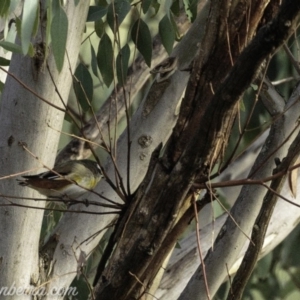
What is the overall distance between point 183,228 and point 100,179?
74cm

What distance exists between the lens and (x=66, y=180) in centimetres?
131

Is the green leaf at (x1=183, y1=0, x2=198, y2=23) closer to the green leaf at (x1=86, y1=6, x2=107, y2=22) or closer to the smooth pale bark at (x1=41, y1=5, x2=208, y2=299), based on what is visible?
the smooth pale bark at (x1=41, y1=5, x2=208, y2=299)

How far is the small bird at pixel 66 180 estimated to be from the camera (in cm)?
135

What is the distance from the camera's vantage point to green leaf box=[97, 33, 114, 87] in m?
1.58

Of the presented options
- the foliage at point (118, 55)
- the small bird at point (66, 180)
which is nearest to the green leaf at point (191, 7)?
the foliage at point (118, 55)

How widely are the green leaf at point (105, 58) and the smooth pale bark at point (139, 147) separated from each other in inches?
6.1

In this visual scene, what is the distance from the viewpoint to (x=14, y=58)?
1.39m

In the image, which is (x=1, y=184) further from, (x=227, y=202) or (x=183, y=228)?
(x=227, y=202)

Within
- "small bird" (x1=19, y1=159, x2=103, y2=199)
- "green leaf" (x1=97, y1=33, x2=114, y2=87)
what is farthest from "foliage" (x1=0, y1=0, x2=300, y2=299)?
"small bird" (x1=19, y1=159, x2=103, y2=199)

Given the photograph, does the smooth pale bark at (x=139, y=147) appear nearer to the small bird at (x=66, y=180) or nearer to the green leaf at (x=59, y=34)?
the small bird at (x=66, y=180)

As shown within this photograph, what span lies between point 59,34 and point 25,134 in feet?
1.10

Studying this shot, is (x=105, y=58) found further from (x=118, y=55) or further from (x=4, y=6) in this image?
(x=4, y=6)

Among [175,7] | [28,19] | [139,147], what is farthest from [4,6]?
[175,7]

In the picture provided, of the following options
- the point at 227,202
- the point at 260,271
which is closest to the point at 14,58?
the point at 227,202
